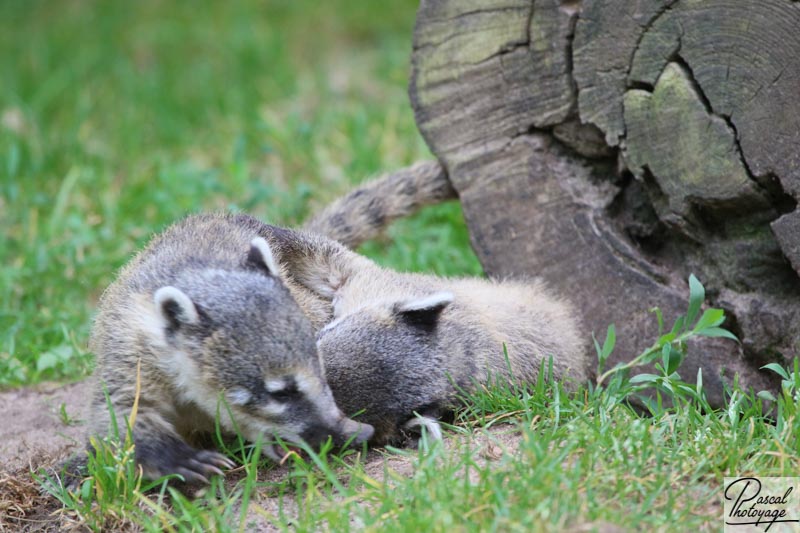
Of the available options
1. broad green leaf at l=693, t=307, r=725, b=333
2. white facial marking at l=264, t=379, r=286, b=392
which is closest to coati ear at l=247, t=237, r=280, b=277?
white facial marking at l=264, t=379, r=286, b=392

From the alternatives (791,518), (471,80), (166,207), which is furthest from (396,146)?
(791,518)

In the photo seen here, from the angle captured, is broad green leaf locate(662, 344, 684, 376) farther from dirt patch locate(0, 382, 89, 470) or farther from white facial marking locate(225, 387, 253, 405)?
dirt patch locate(0, 382, 89, 470)

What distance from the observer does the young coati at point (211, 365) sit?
4.34 m

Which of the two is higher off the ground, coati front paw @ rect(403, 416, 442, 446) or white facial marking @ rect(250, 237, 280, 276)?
white facial marking @ rect(250, 237, 280, 276)

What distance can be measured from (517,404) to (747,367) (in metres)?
1.55

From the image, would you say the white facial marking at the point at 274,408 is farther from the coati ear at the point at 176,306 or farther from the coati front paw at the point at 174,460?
the coati ear at the point at 176,306

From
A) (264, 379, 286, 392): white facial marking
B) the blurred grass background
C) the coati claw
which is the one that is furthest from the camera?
the blurred grass background

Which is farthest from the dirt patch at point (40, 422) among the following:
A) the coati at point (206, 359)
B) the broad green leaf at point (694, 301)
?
the broad green leaf at point (694, 301)

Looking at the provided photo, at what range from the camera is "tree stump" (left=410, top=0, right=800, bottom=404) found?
191 inches
